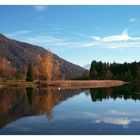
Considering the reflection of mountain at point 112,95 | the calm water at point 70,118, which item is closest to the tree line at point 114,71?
the reflection of mountain at point 112,95

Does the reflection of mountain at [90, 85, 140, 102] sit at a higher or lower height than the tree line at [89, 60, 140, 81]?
lower

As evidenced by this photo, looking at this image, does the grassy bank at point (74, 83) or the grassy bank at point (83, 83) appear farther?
the grassy bank at point (74, 83)

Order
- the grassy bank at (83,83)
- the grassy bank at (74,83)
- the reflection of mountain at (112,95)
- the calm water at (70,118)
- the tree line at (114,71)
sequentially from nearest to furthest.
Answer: the calm water at (70,118) → the reflection of mountain at (112,95) → the tree line at (114,71) → the grassy bank at (83,83) → the grassy bank at (74,83)

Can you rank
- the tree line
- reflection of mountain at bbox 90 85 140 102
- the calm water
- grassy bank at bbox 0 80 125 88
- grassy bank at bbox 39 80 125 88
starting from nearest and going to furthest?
1. the calm water
2. reflection of mountain at bbox 90 85 140 102
3. the tree line
4. grassy bank at bbox 39 80 125 88
5. grassy bank at bbox 0 80 125 88

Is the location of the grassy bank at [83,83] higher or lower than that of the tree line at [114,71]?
lower

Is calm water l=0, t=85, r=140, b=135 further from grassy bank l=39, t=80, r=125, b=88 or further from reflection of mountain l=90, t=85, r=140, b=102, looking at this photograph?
grassy bank l=39, t=80, r=125, b=88

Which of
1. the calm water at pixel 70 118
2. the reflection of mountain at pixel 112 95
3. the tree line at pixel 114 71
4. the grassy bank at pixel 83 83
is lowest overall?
the calm water at pixel 70 118

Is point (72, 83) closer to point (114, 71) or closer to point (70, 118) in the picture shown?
point (114, 71)

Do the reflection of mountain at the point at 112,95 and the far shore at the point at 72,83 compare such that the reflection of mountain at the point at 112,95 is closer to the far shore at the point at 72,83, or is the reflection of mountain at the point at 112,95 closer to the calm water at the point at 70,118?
the far shore at the point at 72,83

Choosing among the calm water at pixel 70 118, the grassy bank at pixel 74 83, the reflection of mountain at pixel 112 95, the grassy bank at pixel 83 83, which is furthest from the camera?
the grassy bank at pixel 74 83

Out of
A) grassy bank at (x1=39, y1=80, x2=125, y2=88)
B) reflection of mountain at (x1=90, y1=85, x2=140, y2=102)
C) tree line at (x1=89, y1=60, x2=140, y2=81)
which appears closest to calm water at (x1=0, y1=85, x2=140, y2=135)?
reflection of mountain at (x1=90, y1=85, x2=140, y2=102)

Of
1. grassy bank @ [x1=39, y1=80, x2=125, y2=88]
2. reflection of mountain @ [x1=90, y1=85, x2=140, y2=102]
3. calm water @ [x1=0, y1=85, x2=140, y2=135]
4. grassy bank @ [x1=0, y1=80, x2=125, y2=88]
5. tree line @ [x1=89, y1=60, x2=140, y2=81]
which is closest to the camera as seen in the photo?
calm water @ [x1=0, y1=85, x2=140, y2=135]

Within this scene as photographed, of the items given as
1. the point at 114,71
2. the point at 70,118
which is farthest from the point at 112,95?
the point at 70,118

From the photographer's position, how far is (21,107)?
43.5ft
